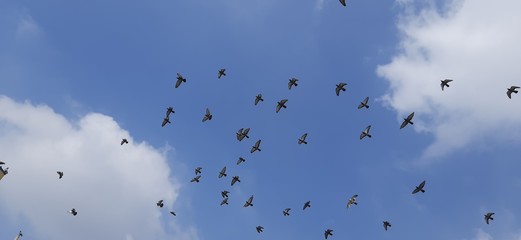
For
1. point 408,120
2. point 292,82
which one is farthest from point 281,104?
point 408,120

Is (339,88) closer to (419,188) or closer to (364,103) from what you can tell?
(364,103)

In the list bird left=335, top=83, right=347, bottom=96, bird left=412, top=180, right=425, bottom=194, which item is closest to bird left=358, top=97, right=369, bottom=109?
bird left=335, top=83, right=347, bottom=96

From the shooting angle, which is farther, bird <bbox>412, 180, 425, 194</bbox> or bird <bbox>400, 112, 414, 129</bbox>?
bird <bbox>412, 180, 425, 194</bbox>

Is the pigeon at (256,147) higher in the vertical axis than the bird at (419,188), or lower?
higher

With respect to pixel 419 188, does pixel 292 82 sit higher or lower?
higher

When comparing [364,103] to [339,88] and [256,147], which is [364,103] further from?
[256,147]

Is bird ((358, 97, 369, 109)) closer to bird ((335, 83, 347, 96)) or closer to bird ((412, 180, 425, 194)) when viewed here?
bird ((335, 83, 347, 96))

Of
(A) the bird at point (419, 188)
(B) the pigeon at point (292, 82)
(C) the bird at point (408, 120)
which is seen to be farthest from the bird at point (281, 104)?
(A) the bird at point (419, 188)

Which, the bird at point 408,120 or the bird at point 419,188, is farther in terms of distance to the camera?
the bird at point 419,188

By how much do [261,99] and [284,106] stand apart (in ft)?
9.09

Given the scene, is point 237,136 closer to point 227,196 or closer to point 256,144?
point 256,144

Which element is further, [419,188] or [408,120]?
[419,188]

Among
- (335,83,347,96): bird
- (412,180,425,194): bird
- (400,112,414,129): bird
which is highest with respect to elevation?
(335,83,347,96): bird

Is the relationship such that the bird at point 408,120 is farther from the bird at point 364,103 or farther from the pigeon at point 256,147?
the pigeon at point 256,147
